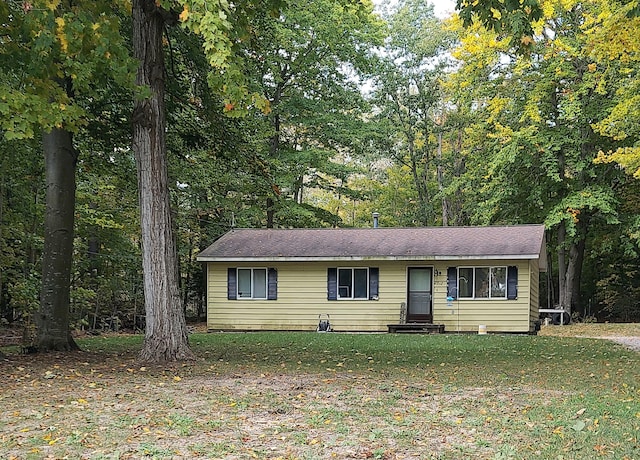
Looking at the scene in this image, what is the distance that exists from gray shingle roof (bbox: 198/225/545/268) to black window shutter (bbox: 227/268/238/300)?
671 mm

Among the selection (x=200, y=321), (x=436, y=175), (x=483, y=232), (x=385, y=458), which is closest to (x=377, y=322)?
(x=483, y=232)

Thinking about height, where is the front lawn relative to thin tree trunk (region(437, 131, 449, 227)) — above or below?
below

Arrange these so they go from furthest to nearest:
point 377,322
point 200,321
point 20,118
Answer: point 200,321 → point 377,322 → point 20,118

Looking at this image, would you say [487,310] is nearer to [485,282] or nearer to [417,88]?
[485,282]

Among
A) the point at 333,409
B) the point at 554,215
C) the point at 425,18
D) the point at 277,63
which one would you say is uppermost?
the point at 425,18

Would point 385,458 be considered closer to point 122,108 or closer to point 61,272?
point 61,272

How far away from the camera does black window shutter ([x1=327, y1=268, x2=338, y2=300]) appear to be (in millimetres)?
17756

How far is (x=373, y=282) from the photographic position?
1759cm

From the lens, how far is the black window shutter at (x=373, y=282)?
1756 centimetres

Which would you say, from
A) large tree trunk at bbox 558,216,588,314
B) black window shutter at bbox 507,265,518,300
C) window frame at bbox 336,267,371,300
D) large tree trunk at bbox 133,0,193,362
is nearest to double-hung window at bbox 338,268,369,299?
window frame at bbox 336,267,371,300

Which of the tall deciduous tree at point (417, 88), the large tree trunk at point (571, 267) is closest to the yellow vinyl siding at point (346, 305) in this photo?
the large tree trunk at point (571, 267)

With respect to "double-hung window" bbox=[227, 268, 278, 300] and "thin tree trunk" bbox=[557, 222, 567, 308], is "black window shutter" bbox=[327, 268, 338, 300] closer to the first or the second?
"double-hung window" bbox=[227, 268, 278, 300]

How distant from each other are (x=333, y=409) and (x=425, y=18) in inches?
1125

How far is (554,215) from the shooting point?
68.6 feet
